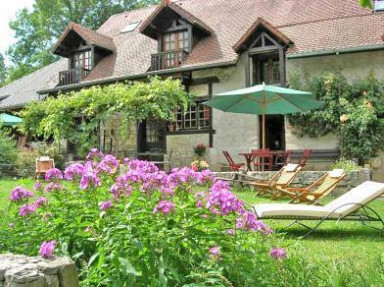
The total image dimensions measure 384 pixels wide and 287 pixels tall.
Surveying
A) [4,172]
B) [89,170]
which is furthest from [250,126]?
[89,170]

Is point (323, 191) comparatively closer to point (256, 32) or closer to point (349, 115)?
point (349, 115)

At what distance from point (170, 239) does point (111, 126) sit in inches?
671

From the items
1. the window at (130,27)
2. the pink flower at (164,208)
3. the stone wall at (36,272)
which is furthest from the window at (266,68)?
the stone wall at (36,272)

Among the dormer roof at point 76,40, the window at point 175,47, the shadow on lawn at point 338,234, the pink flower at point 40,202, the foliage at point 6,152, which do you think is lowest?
the shadow on lawn at point 338,234

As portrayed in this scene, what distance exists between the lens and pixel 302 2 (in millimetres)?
18297

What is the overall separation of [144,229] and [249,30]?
44.1 ft

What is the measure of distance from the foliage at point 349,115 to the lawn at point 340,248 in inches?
257

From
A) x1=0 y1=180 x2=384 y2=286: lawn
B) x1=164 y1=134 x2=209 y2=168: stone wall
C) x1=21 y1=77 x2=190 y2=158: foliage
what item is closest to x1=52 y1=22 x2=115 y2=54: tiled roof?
x1=21 y1=77 x2=190 y2=158: foliage

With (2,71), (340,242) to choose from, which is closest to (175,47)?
(340,242)

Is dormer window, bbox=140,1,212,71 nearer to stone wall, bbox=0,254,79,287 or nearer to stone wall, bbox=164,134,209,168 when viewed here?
stone wall, bbox=164,134,209,168

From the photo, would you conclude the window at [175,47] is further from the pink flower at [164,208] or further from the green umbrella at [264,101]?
the pink flower at [164,208]

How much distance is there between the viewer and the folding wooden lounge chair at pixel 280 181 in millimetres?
9357

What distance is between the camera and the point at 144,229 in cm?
269

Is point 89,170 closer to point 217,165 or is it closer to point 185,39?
point 217,165
